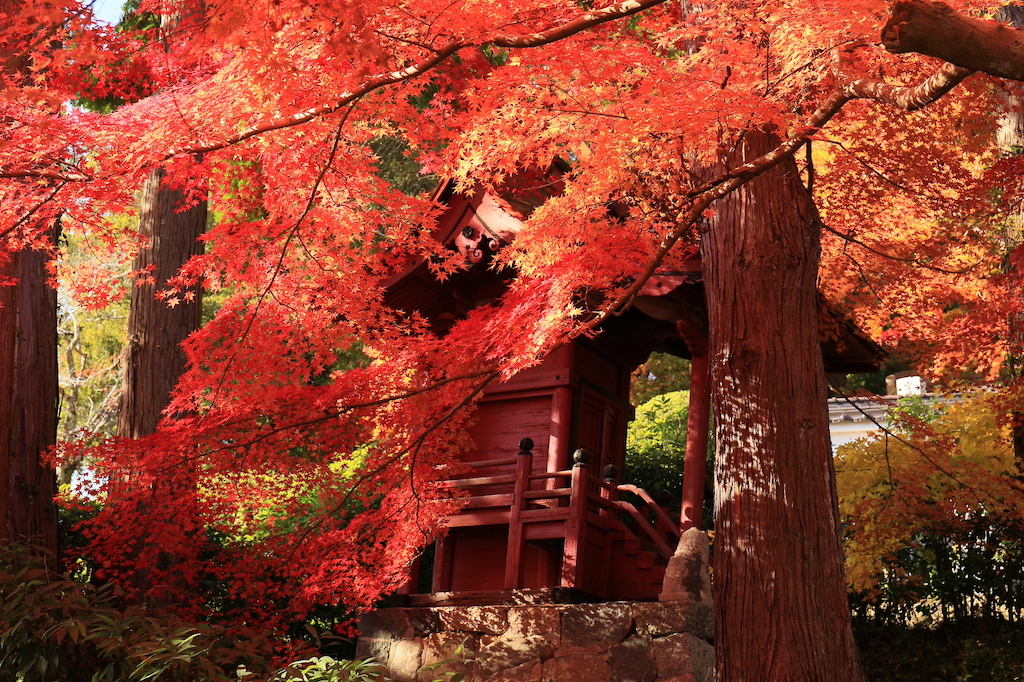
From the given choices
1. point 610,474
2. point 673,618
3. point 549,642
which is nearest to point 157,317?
point 610,474

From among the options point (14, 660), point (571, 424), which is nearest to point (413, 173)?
point (571, 424)

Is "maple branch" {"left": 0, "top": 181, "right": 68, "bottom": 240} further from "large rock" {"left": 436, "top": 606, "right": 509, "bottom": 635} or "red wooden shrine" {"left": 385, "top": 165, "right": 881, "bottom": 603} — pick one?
"large rock" {"left": 436, "top": 606, "right": 509, "bottom": 635}

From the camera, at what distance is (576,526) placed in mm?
9617

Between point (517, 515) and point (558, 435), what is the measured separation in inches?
44.2

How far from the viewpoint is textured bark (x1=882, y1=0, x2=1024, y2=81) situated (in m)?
3.96

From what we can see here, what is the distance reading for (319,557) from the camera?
9.21 m

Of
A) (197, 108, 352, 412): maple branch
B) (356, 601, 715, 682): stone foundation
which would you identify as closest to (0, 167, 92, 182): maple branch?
(197, 108, 352, 412): maple branch

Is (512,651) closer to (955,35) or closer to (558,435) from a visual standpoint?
(558,435)

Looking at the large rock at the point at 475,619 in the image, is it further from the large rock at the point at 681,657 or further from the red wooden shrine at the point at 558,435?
the large rock at the point at 681,657

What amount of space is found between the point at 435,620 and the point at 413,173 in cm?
1146

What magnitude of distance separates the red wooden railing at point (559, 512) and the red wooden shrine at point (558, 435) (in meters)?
0.01

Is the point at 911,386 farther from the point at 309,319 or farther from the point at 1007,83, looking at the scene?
the point at 309,319

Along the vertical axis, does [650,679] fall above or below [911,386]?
below

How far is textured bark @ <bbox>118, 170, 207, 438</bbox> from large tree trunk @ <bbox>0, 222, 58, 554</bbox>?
2.73 ft
